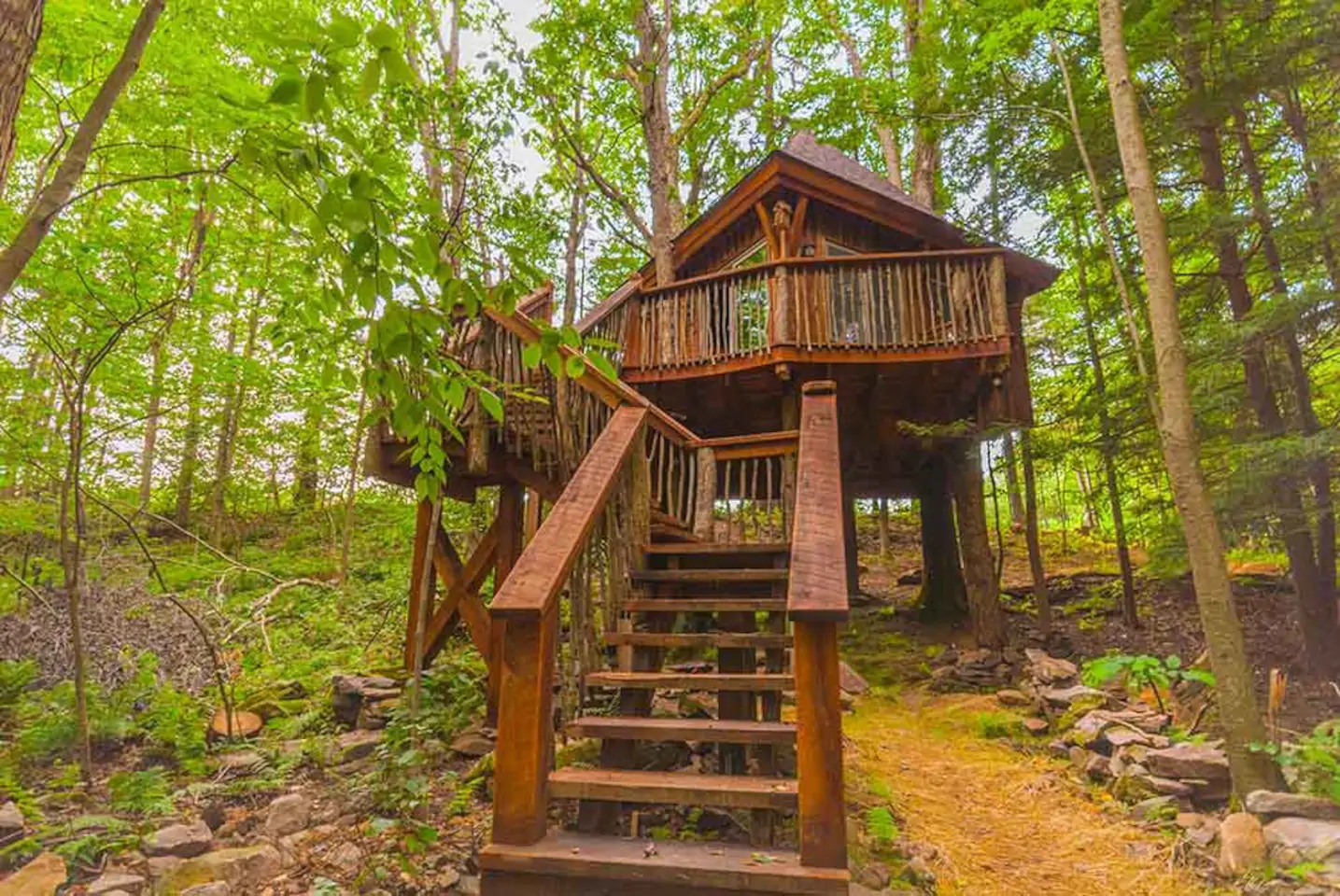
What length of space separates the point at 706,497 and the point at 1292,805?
3.83m

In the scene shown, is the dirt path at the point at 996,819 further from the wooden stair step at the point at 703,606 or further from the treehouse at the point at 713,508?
the wooden stair step at the point at 703,606

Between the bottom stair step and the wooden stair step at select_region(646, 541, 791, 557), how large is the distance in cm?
218

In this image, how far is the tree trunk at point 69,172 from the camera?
180cm

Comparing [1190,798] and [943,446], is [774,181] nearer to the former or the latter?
[943,446]

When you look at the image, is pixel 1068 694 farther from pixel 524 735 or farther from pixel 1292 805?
pixel 524 735

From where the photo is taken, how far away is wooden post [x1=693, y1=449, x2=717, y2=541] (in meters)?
5.38

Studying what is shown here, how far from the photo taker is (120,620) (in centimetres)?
594

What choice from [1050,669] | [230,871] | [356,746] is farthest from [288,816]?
[1050,669]

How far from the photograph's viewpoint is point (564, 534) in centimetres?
294

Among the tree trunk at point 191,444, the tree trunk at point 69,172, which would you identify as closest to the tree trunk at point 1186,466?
the tree trunk at point 69,172

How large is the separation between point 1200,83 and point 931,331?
3435 millimetres

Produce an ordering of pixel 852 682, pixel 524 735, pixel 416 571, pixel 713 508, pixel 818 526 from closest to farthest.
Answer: pixel 524 735 → pixel 818 526 → pixel 713 508 → pixel 416 571 → pixel 852 682

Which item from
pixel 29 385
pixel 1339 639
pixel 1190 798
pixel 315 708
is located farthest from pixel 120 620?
pixel 1339 639

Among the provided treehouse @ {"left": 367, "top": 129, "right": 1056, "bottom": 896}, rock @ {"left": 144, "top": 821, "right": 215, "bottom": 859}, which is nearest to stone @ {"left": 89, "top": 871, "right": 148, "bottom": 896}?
rock @ {"left": 144, "top": 821, "right": 215, "bottom": 859}
